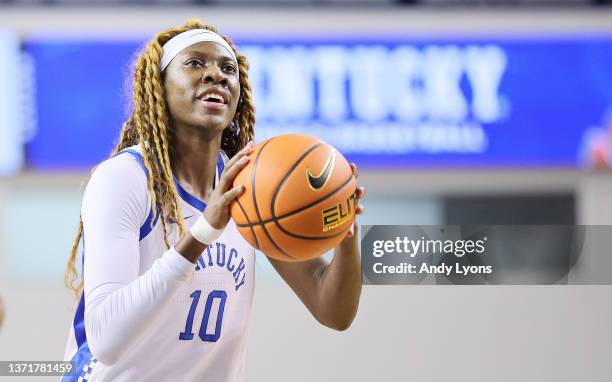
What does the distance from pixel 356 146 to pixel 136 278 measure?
17.4 ft

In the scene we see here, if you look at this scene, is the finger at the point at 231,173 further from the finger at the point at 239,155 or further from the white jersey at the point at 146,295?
the white jersey at the point at 146,295

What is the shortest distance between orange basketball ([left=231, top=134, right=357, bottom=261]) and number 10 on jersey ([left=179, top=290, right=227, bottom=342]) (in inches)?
11.0

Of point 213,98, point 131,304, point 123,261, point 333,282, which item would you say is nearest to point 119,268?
point 123,261

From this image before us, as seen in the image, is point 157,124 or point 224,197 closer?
point 224,197

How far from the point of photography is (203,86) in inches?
89.7

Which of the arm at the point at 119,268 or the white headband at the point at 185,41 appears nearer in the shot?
the arm at the point at 119,268

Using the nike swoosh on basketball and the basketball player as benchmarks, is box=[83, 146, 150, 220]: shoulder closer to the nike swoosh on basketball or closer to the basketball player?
the basketball player

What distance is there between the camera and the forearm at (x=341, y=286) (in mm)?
2338

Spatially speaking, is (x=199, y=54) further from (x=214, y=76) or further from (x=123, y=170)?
(x=123, y=170)

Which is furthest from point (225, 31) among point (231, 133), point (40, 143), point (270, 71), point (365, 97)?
point (231, 133)

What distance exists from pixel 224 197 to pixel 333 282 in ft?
1.76

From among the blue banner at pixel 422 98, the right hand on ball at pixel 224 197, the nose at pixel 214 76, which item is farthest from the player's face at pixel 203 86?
the blue banner at pixel 422 98

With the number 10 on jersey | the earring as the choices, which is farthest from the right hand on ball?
the earring

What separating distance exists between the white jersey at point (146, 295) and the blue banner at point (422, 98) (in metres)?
4.87
